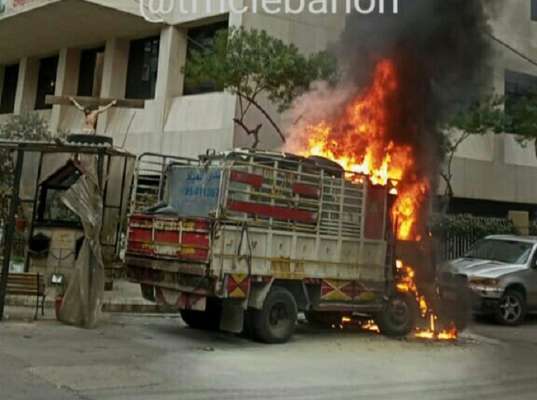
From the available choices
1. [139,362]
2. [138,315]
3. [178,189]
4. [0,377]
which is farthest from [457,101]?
[0,377]

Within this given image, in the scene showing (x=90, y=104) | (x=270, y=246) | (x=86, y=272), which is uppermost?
(x=90, y=104)

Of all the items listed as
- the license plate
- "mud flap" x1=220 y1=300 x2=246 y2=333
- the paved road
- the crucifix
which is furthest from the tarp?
the crucifix

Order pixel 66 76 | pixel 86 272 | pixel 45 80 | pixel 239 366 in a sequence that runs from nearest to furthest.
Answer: pixel 239 366 < pixel 86 272 < pixel 66 76 < pixel 45 80

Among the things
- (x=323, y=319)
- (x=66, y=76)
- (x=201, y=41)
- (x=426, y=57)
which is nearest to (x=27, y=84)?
(x=66, y=76)

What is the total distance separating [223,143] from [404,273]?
851cm

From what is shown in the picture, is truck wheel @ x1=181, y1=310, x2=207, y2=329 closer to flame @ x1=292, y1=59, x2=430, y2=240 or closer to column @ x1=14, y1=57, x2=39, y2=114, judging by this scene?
flame @ x1=292, y1=59, x2=430, y2=240

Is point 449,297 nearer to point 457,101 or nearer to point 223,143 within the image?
point 457,101

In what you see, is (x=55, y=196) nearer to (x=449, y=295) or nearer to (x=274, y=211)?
(x=274, y=211)

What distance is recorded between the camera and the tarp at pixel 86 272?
911cm

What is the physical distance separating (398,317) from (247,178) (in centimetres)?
347

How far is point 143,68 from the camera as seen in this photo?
21266 mm

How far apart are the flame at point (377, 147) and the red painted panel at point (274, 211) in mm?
1662

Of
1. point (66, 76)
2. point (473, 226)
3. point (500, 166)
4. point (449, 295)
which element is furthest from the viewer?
point (66, 76)

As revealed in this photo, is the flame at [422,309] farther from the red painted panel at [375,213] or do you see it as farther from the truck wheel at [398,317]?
the red painted panel at [375,213]
